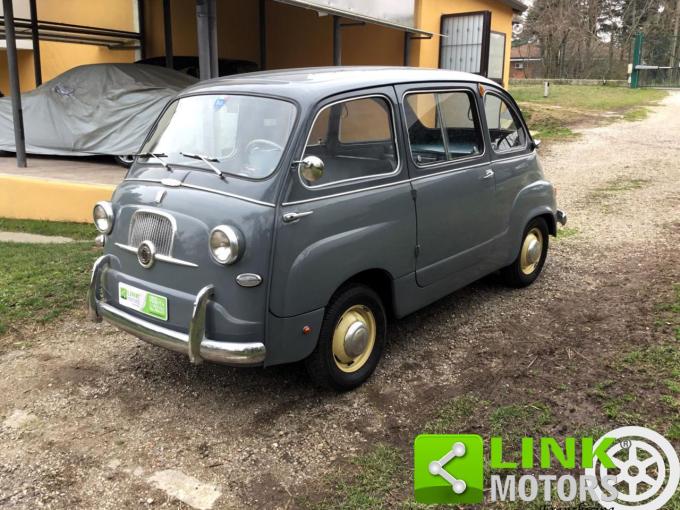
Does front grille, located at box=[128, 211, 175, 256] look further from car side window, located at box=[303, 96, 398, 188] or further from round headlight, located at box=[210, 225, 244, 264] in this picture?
car side window, located at box=[303, 96, 398, 188]

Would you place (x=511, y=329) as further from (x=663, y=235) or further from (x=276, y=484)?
(x=663, y=235)

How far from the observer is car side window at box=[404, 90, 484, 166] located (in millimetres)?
4098

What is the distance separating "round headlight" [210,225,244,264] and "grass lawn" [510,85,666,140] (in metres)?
13.7

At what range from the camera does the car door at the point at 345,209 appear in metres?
3.24

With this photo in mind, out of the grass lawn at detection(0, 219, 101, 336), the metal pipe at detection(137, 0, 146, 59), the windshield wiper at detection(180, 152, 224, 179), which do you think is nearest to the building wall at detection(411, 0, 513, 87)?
the metal pipe at detection(137, 0, 146, 59)

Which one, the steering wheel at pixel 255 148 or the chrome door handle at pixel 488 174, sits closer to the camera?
the steering wheel at pixel 255 148

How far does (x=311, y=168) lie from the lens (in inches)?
129

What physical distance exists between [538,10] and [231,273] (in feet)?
119

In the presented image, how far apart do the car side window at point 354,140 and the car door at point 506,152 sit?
48.2 inches

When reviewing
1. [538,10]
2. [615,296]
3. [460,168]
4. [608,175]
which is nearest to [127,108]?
[460,168]

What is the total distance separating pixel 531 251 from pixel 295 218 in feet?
9.78

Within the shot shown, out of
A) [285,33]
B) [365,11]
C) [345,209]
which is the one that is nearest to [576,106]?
[285,33]

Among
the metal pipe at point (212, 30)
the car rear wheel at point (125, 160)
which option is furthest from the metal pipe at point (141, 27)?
A: the metal pipe at point (212, 30)

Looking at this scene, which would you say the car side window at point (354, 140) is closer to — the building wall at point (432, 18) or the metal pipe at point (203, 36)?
the metal pipe at point (203, 36)
